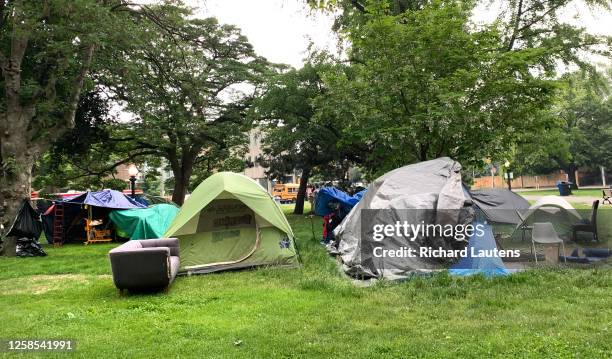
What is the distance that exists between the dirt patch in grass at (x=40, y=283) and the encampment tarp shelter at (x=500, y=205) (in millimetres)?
7209

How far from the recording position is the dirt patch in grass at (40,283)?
8055 mm

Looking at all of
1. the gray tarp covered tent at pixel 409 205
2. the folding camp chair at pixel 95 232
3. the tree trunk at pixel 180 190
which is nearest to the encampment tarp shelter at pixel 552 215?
the gray tarp covered tent at pixel 409 205

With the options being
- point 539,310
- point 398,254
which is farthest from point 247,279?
point 539,310

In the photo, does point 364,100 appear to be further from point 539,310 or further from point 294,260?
point 539,310

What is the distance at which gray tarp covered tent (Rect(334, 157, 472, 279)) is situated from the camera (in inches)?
301

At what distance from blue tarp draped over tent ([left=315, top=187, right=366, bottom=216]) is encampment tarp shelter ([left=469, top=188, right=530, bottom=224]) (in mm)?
3612

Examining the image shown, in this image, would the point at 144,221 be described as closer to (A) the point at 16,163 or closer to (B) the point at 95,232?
(B) the point at 95,232

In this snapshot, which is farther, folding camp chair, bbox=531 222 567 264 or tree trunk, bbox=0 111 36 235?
tree trunk, bbox=0 111 36 235

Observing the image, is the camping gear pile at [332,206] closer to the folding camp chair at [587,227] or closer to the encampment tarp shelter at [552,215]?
the encampment tarp shelter at [552,215]

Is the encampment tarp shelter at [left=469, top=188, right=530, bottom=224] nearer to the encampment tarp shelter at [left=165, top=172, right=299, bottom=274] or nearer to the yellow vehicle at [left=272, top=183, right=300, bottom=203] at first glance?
the encampment tarp shelter at [left=165, top=172, right=299, bottom=274]

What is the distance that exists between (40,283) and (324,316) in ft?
19.7

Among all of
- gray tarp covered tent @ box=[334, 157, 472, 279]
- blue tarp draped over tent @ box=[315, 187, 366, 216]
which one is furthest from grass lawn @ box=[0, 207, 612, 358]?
blue tarp draped over tent @ box=[315, 187, 366, 216]

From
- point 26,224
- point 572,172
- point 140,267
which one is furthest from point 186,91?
point 572,172

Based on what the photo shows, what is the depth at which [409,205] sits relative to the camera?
26.3 ft
